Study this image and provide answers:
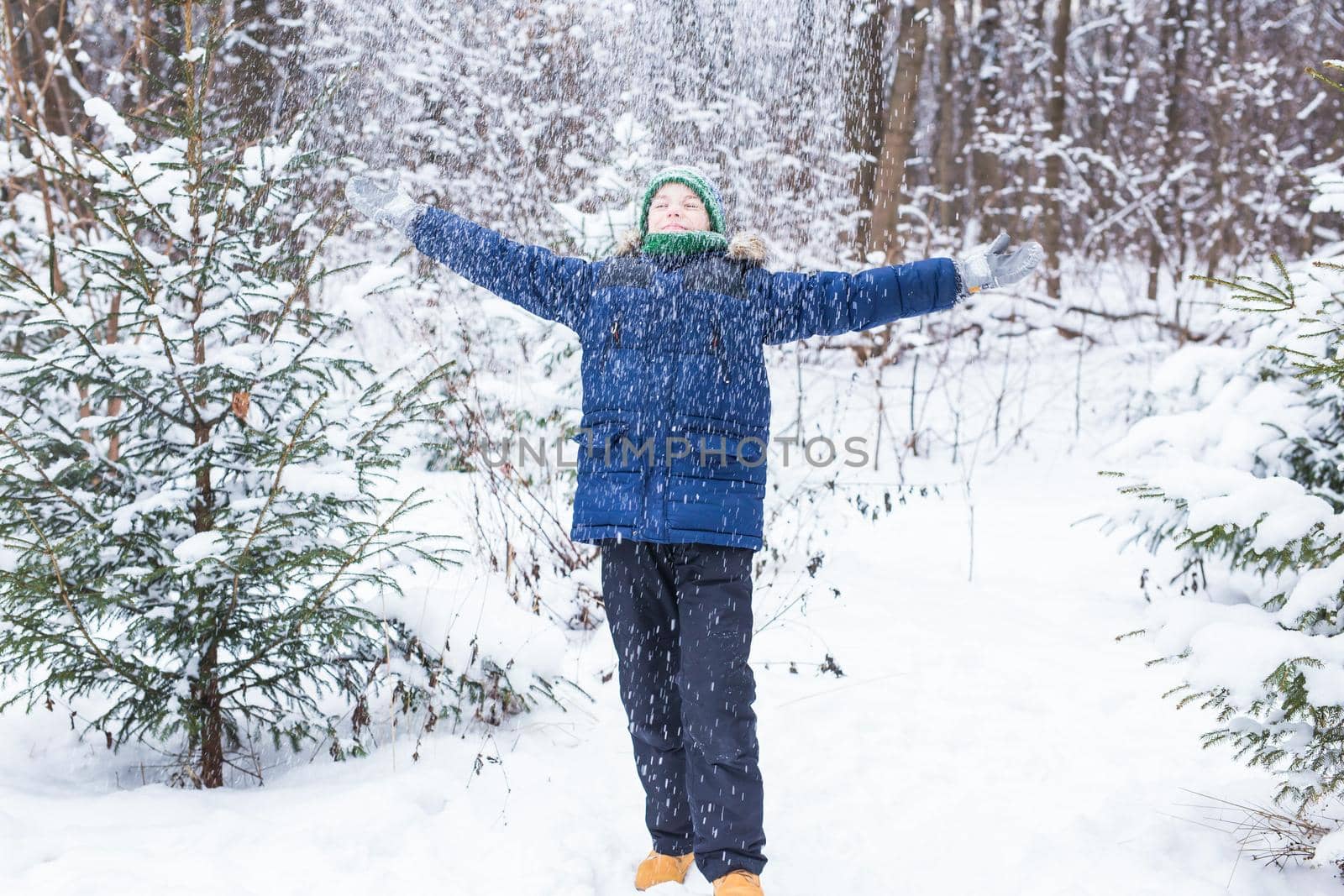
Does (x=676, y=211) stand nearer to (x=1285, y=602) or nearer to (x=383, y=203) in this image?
(x=383, y=203)

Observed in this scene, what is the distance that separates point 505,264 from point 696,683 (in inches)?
45.3

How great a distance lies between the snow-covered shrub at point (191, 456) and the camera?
237 centimetres

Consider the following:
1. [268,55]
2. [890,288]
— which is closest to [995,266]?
[890,288]

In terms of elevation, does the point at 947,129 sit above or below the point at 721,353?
above

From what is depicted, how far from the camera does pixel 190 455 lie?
2.51 metres

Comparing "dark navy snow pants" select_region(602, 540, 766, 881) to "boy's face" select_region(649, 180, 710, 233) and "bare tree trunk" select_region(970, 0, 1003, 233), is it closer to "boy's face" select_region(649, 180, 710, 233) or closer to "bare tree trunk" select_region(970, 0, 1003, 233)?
"boy's face" select_region(649, 180, 710, 233)

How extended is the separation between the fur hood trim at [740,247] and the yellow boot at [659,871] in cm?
148


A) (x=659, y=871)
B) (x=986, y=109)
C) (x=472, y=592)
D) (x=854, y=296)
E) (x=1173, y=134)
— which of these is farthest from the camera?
(x=986, y=109)

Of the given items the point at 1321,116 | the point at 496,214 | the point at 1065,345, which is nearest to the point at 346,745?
the point at 496,214

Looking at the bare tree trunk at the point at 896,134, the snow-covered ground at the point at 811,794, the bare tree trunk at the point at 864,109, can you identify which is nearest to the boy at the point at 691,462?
the snow-covered ground at the point at 811,794

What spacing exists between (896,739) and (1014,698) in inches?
21.9

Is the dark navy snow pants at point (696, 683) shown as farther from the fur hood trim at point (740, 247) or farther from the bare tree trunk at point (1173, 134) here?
the bare tree trunk at point (1173, 134)

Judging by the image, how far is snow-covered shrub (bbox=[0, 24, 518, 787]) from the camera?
7.78 feet

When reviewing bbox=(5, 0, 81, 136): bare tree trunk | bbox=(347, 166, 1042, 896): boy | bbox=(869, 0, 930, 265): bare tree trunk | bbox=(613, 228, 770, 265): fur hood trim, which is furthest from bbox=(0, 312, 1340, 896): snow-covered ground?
bbox=(869, 0, 930, 265): bare tree trunk
